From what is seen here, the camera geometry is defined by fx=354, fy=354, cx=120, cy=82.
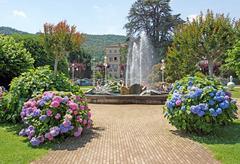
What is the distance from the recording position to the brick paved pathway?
6430 millimetres

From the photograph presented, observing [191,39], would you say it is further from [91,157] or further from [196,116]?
[91,157]

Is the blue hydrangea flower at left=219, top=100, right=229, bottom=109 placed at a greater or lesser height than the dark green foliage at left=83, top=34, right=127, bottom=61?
lesser

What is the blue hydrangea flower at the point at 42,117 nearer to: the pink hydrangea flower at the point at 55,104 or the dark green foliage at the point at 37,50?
the pink hydrangea flower at the point at 55,104

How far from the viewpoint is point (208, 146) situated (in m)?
7.33

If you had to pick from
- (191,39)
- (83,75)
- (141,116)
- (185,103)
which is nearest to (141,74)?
(191,39)

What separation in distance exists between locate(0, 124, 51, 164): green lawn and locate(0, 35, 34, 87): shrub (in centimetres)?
438

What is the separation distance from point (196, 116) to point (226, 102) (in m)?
0.76

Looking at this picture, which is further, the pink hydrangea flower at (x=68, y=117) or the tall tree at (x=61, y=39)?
the tall tree at (x=61, y=39)

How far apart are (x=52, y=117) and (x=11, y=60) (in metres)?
5.42

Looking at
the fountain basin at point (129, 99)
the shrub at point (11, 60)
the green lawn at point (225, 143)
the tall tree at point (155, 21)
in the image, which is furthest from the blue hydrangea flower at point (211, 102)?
the tall tree at point (155, 21)

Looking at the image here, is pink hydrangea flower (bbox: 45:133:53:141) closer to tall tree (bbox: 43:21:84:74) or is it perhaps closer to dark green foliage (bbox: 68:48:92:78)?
tall tree (bbox: 43:21:84:74)

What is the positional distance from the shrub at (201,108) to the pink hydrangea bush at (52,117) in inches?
87.6

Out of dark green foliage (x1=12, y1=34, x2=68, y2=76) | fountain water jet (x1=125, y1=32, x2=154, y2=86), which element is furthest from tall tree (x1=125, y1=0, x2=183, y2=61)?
dark green foliage (x1=12, y1=34, x2=68, y2=76)

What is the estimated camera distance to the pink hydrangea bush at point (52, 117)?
7773mm
